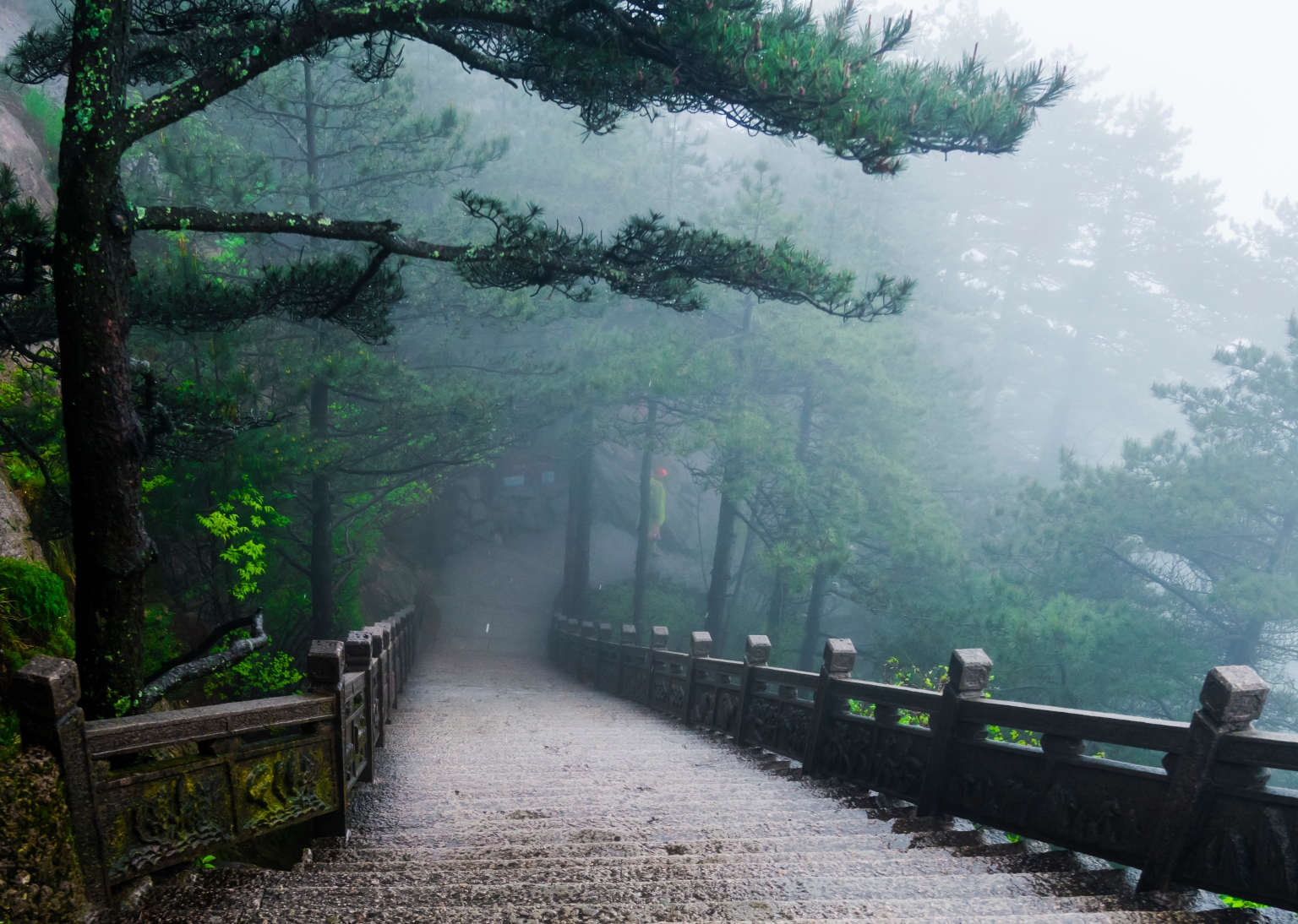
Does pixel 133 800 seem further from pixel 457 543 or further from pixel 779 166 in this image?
pixel 779 166

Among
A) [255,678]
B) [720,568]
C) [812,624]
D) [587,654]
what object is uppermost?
[720,568]

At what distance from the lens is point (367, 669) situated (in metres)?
5.73

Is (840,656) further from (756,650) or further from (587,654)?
(587,654)

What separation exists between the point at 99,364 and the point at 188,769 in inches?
80.2

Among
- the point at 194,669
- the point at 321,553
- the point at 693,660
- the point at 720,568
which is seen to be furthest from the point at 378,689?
the point at 720,568

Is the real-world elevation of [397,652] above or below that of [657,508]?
below

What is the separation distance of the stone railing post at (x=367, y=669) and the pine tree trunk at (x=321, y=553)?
5.92 meters

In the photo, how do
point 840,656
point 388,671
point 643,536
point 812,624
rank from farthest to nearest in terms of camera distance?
point 643,536, point 812,624, point 388,671, point 840,656

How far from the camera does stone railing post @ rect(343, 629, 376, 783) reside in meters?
5.80

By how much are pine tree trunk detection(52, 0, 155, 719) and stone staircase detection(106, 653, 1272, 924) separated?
149 cm

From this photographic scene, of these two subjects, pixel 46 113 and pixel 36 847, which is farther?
pixel 46 113

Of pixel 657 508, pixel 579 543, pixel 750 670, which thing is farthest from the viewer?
pixel 657 508

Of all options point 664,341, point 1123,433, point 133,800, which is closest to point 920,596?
point 664,341

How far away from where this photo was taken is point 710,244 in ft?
19.8
